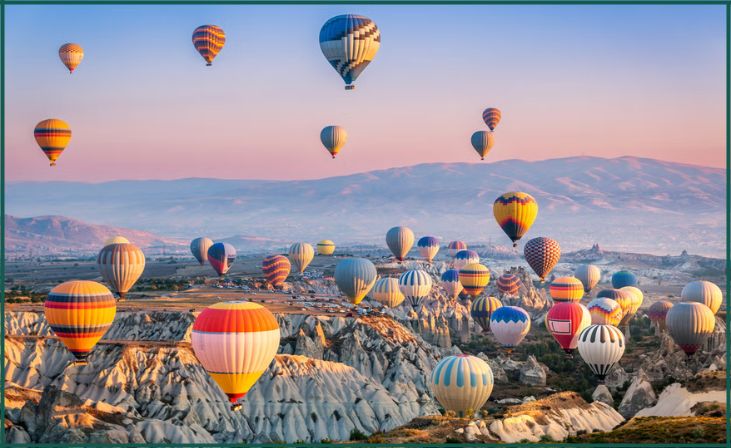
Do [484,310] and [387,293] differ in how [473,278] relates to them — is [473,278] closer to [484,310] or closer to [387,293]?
[484,310]

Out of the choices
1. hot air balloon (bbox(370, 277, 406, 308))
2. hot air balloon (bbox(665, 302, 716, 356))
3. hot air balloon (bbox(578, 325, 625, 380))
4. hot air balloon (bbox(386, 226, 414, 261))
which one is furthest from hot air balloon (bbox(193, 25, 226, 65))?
hot air balloon (bbox(386, 226, 414, 261))

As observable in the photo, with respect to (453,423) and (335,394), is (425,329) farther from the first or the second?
(453,423)

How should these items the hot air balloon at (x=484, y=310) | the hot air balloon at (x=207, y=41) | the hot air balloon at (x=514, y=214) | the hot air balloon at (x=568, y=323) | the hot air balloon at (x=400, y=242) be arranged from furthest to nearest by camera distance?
the hot air balloon at (x=400, y=242), the hot air balloon at (x=484, y=310), the hot air balloon at (x=207, y=41), the hot air balloon at (x=514, y=214), the hot air balloon at (x=568, y=323)

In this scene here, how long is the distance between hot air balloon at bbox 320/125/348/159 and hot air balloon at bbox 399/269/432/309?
16824 mm

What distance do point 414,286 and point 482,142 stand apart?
20062 millimetres

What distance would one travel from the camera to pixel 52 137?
11300 cm

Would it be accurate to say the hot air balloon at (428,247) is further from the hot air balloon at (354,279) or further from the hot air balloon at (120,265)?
the hot air balloon at (120,265)

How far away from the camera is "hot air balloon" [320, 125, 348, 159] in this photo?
11692 centimetres

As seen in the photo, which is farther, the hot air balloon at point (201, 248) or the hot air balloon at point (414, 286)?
the hot air balloon at point (201, 248)

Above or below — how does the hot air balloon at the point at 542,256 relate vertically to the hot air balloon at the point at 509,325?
above

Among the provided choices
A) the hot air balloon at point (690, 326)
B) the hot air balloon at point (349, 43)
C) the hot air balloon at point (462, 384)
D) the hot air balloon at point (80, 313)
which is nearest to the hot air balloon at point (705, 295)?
the hot air balloon at point (690, 326)

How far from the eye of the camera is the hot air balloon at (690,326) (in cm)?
9188

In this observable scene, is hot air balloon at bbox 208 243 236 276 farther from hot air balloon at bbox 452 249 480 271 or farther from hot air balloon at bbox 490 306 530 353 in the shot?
hot air balloon at bbox 490 306 530 353

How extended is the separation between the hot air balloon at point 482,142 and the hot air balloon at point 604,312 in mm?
27980
